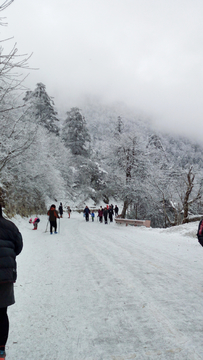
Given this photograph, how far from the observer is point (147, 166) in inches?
1028

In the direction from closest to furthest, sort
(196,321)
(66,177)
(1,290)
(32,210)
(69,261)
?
1. (1,290)
2. (196,321)
3. (69,261)
4. (32,210)
5. (66,177)

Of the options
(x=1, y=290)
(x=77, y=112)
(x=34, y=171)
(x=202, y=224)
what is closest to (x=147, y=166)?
(x=34, y=171)

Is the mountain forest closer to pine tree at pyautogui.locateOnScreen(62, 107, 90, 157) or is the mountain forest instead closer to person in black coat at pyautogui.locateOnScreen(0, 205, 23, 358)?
→ pine tree at pyautogui.locateOnScreen(62, 107, 90, 157)

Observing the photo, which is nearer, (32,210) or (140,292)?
(140,292)

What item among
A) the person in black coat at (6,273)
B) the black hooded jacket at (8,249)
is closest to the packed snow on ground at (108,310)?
the person in black coat at (6,273)

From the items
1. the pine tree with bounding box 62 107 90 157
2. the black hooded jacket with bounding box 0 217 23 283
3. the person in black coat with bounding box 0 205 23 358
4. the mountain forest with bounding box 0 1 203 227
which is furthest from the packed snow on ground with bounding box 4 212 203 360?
the pine tree with bounding box 62 107 90 157

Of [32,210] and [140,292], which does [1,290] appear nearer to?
[140,292]

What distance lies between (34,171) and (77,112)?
3052 centimetres

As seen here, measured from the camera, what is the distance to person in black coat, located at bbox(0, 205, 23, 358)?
2.45 metres

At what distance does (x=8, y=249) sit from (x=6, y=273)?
259mm

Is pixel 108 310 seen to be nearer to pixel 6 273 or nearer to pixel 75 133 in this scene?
pixel 6 273

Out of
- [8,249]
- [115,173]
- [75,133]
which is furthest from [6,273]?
[75,133]

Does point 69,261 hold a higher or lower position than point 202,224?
lower

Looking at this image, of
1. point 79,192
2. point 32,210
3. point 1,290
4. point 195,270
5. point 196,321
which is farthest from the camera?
point 79,192
